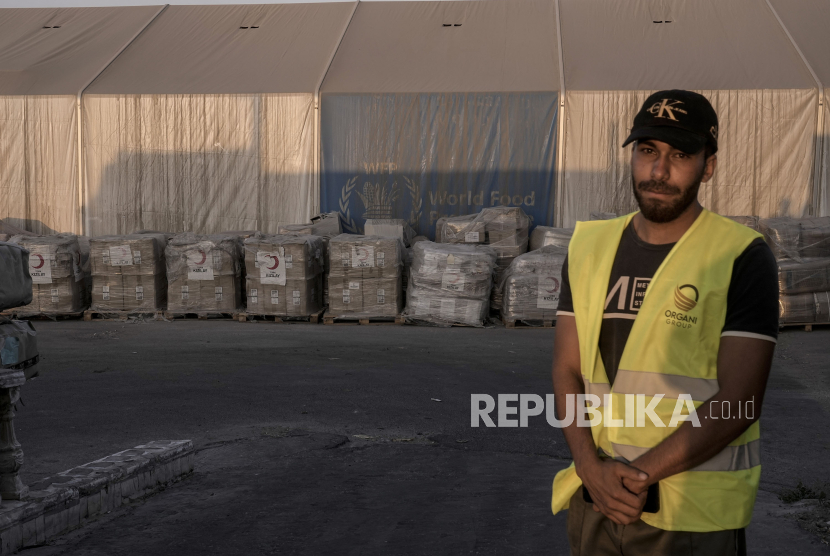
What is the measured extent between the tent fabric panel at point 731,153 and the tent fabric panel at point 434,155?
52 centimetres

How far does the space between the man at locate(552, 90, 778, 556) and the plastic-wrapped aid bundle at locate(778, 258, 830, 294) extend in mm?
9894

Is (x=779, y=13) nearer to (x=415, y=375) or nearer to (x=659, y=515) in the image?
(x=415, y=375)

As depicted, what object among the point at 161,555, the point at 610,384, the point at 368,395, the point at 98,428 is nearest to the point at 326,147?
the point at 368,395

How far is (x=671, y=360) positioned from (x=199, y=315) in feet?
36.0

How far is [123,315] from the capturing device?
1234cm

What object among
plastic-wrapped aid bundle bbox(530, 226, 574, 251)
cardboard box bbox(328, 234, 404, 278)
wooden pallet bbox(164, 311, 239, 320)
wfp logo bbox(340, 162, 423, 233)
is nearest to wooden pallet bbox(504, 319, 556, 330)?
plastic-wrapped aid bundle bbox(530, 226, 574, 251)

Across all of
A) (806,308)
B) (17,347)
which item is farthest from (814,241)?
(17,347)

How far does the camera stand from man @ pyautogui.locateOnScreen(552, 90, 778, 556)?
1899 mm

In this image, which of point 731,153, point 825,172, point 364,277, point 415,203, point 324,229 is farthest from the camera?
point 415,203

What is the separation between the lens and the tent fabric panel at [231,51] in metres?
15.5

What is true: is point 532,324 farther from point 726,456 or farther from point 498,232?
point 726,456

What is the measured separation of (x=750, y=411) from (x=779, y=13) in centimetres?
1621

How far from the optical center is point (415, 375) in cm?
820

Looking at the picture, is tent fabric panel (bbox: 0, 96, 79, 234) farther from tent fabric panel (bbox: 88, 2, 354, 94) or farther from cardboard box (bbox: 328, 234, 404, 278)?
cardboard box (bbox: 328, 234, 404, 278)
